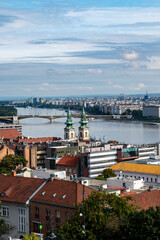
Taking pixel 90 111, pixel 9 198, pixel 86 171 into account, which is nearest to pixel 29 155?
pixel 86 171

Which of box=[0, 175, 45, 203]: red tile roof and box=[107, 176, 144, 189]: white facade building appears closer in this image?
box=[0, 175, 45, 203]: red tile roof

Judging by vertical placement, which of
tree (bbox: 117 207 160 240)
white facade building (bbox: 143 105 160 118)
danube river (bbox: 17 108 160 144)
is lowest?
danube river (bbox: 17 108 160 144)

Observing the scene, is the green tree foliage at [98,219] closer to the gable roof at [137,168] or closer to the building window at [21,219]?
the building window at [21,219]

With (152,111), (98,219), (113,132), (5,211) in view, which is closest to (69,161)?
(5,211)

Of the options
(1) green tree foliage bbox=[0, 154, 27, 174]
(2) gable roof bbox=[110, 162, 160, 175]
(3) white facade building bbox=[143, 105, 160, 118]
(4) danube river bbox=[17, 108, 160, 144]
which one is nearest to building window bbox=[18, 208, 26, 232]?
(2) gable roof bbox=[110, 162, 160, 175]

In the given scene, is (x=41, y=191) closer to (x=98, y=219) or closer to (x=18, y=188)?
(x=18, y=188)

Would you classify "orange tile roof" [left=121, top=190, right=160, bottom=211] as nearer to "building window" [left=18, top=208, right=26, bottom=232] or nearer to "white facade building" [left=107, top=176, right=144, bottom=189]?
"building window" [left=18, top=208, right=26, bottom=232]

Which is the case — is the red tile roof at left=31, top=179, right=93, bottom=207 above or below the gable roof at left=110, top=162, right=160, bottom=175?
above
